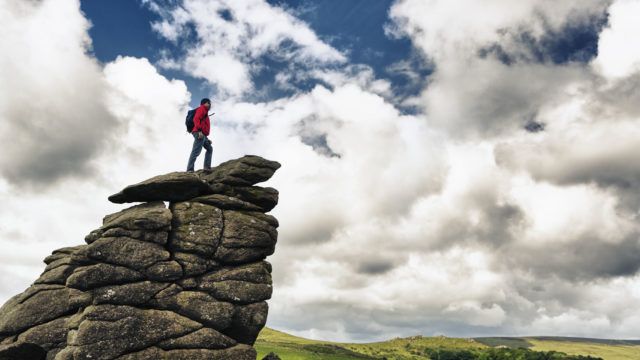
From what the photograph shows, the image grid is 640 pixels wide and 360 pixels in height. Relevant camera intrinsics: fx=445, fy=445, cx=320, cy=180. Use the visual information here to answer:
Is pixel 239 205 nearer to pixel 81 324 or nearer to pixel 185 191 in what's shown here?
pixel 185 191

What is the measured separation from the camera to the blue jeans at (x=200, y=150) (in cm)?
4109

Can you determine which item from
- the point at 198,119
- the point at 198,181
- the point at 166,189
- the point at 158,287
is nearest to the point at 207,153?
the point at 198,119

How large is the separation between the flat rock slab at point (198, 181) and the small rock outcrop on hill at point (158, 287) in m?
0.11

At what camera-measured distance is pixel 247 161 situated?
42031 millimetres

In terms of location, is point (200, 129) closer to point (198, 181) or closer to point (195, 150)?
point (195, 150)

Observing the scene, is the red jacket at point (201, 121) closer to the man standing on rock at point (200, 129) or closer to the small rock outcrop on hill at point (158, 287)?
the man standing on rock at point (200, 129)

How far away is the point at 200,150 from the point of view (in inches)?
1636

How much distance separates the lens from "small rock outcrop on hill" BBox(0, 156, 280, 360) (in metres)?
32.1

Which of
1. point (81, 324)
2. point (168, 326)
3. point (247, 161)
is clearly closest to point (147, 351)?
point (168, 326)

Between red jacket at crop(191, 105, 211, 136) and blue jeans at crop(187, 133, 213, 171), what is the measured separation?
57 centimetres

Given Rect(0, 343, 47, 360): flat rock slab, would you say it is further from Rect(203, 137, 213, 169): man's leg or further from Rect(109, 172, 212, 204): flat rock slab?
Rect(203, 137, 213, 169): man's leg

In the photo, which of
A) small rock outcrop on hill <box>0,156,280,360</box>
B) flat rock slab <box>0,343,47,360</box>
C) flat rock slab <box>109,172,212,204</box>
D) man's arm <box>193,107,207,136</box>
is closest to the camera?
small rock outcrop on hill <box>0,156,280,360</box>

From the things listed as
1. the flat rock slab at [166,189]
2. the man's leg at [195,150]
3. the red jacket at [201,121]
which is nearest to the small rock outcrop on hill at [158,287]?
the flat rock slab at [166,189]

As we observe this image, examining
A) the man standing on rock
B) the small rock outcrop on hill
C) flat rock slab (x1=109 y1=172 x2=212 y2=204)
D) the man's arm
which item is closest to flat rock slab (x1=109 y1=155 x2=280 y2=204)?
flat rock slab (x1=109 y1=172 x2=212 y2=204)
